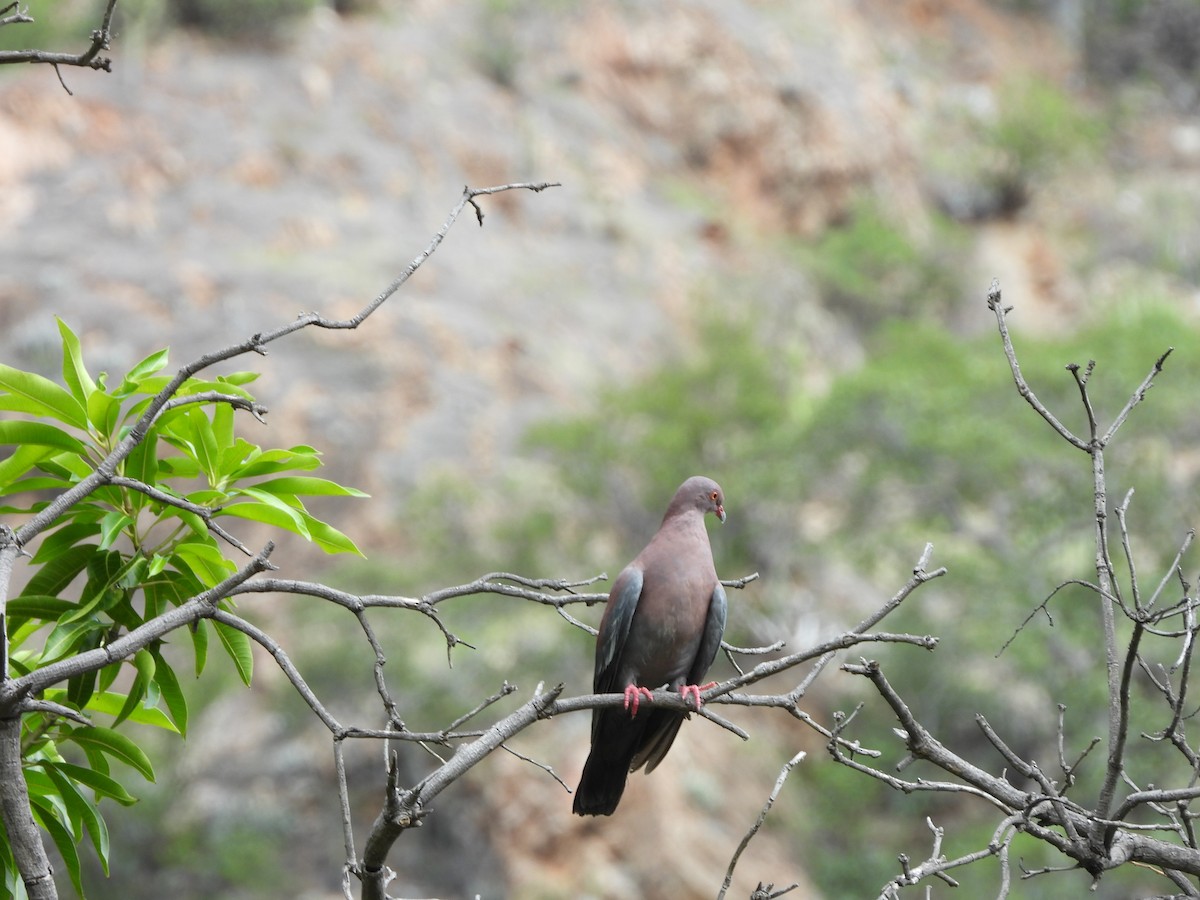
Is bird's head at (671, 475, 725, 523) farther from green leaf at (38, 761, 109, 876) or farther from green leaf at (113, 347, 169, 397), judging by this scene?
green leaf at (38, 761, 109, 876)

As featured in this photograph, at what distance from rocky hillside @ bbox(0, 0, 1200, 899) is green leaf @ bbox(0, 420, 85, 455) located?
10451mm

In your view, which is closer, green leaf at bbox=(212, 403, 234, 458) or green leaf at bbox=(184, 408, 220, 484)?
green leaf at bbox=(184, 408, 220, 484)

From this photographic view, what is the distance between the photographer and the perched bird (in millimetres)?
3916

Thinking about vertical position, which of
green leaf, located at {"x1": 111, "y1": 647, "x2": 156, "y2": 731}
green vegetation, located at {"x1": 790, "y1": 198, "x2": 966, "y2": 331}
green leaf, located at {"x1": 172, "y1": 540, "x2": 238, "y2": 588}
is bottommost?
green leaf, located at {"x1": 111, "y1": 647, "x2": 156, "y2": 731}

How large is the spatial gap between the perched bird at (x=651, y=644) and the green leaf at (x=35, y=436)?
5.42 ft

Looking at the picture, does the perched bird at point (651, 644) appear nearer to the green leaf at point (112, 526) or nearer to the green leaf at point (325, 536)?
the green leaf at point (325, 536)

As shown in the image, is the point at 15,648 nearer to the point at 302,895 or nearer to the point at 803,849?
the point at 302,895

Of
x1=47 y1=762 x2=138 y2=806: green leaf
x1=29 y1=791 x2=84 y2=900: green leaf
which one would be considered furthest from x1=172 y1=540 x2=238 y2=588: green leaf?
x1=29 y1=791 x2=84 y2=900: green leaf

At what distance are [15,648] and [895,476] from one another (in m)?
14.1

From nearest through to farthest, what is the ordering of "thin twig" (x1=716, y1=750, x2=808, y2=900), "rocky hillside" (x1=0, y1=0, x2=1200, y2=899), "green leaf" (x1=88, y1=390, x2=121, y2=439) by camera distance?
"thin twig" (x1=716, y1=750, x2=808, y2=900) → "green leaf" (x1=88, y1=390, x2=121, y2=439) → "rocky hillside" (x1=0, y1=0, x2=1200, y2=899)

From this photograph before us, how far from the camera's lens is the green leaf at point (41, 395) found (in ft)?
9.19

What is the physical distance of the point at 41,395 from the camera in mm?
2830

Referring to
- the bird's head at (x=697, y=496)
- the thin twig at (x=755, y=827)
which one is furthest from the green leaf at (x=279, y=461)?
the bird's head at (x=697, y=496)

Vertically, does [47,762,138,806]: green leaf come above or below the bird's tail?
below
